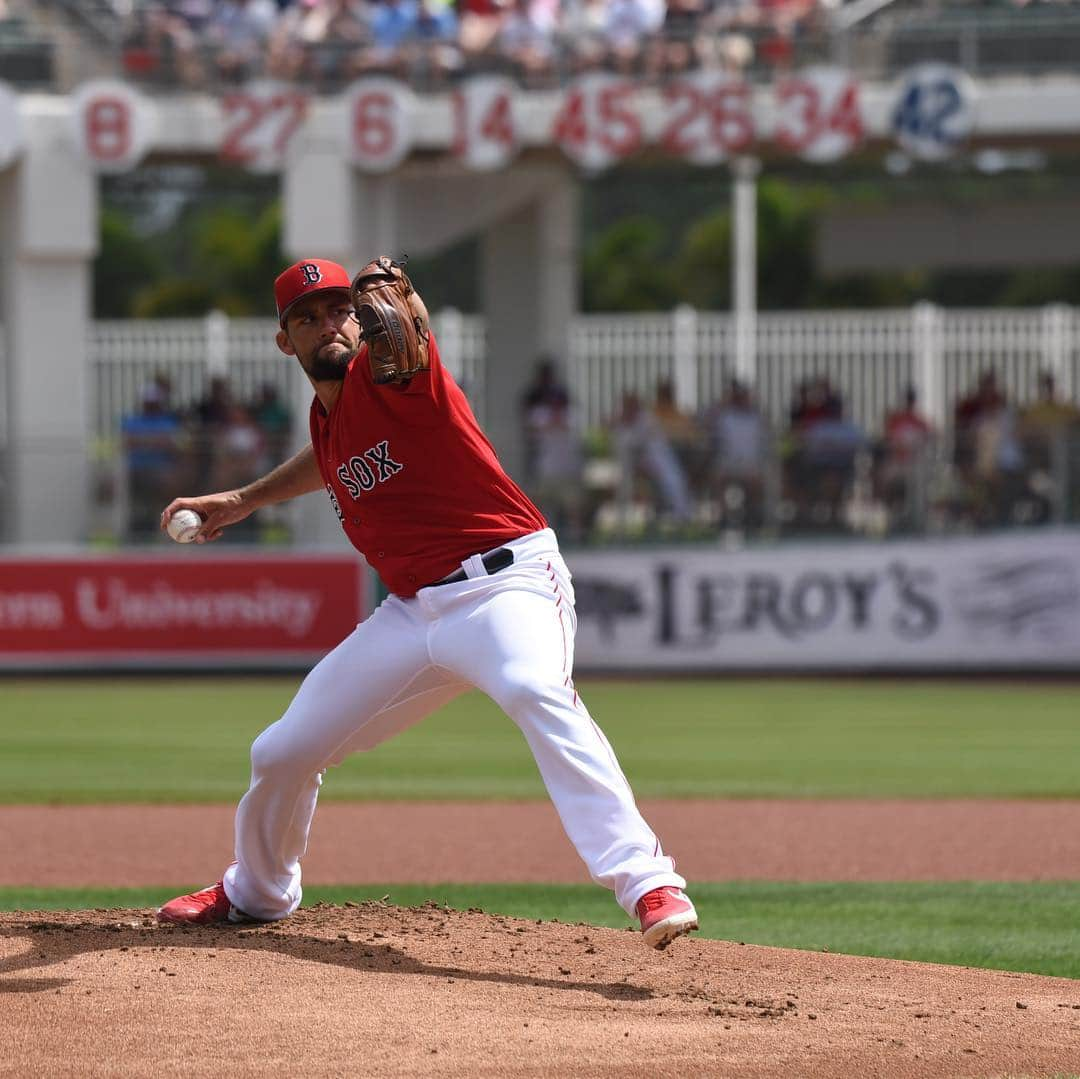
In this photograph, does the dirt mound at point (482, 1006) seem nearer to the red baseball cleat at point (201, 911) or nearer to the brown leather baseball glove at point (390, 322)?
the red baseball cleat at point (201, 911)

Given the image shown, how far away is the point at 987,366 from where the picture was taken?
26.7 metres

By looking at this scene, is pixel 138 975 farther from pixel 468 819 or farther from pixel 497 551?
pixel 468 819

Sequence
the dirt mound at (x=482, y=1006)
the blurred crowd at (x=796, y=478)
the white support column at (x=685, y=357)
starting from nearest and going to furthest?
the dirt mound at (x=482, y=1006), the blurred crowd at (x=796, y=478), the white support column at (x=685, y=357)

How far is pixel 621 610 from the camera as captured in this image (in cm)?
1939

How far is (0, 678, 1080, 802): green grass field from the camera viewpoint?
1131cm

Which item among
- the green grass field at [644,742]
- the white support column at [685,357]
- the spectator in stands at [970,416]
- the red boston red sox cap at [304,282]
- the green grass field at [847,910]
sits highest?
the white support column at [685,357]

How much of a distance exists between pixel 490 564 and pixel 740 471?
45.8 feet

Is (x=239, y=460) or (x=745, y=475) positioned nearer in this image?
(x=745, y=475)

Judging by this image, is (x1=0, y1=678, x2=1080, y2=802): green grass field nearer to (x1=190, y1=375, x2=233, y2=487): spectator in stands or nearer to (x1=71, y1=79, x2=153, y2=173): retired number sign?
(x1=190, y1=375, x2=233, y2=487): spectator in stands

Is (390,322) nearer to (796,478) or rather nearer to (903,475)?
(796,478)

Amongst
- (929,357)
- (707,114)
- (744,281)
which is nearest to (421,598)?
(707,114)

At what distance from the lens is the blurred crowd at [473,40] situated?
20.5m

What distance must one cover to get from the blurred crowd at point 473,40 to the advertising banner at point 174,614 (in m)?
5.49

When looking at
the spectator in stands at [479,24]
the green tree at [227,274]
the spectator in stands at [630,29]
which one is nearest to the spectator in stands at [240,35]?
the spectator in stands at [479,24]
